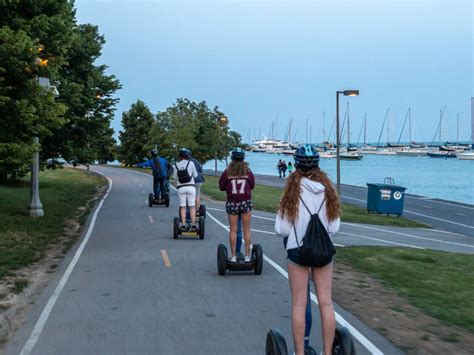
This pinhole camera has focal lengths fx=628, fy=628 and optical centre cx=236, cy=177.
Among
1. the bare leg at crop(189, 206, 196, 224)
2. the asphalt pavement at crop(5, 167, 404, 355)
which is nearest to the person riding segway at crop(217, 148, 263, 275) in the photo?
the asphalt pavement at crop(5, 167, 404, 355)

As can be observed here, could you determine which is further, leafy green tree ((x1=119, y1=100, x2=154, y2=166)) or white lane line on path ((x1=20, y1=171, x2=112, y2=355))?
leafy green tree ((x1=119, y1=100, x2=154, y2=166))

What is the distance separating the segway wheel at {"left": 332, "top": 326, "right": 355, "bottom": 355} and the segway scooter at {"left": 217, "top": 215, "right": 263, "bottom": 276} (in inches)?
194

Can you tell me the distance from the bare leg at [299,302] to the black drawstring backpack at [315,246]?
0.48ft

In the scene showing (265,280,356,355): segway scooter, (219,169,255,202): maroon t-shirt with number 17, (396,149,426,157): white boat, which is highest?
(396,149,426,157): white boat

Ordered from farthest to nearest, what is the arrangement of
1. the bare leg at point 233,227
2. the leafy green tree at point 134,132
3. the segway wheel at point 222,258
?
the leafy green tree at point 134,132 < the segway wheel at point 222,258 < the bare leg at point 233,227

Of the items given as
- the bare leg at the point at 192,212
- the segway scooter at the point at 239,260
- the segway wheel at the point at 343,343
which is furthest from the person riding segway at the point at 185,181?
the segway wheel at the point at 343,343

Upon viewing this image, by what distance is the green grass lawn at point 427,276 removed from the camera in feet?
27.6

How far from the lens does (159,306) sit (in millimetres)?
8281

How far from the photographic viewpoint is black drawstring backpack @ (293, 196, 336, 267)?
4.92m

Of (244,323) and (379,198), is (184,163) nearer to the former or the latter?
(244,323)

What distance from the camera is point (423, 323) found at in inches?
296

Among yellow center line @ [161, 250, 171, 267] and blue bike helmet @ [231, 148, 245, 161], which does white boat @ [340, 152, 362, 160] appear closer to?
yellow center line @ [161, 250, 171, 267]

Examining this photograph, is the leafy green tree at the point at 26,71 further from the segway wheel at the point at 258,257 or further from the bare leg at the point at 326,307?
the bare leg at the point at 326,307

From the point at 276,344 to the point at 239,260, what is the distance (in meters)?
4.99
